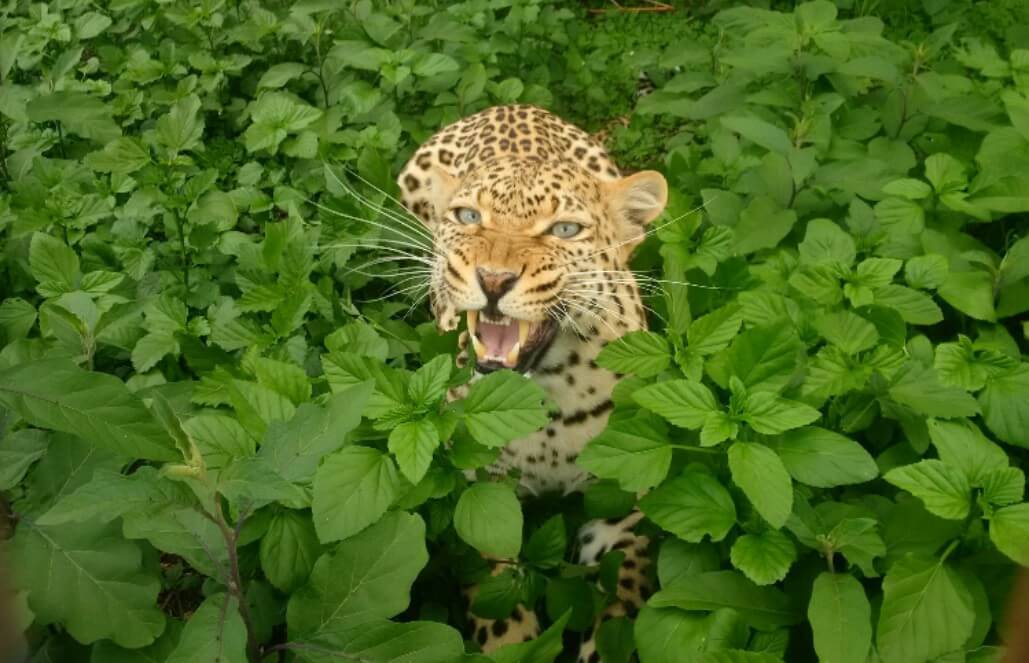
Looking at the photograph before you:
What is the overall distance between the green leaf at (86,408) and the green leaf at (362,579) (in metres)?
0.50

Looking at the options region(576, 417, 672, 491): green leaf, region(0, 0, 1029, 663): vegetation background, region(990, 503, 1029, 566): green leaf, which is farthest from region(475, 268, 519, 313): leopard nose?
region(990, 503, 1029, 566): green leaf

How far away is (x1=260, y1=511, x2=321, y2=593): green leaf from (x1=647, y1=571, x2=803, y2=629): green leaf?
84 centimetres

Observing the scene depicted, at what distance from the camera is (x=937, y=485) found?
2398 mm

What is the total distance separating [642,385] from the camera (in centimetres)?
287

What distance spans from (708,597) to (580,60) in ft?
13.6

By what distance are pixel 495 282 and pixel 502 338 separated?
0.24 metres

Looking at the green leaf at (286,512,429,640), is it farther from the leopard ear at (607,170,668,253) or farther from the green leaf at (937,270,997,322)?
the green leaf at (937,270,997,322)

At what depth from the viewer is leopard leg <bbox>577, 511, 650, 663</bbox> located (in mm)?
3086

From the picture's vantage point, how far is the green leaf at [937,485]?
2.35 m

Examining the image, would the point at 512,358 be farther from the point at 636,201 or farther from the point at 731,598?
the point at 731,598

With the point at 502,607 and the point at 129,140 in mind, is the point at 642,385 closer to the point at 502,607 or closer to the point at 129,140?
the point at 502,607

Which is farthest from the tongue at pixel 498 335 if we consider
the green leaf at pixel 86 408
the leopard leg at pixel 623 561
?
the green leaf at pixel 86 408

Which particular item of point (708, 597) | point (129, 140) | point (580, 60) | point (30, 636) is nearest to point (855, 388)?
point (708, 597)

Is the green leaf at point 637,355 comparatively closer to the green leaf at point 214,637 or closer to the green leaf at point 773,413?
the green leaf at point 773,413
